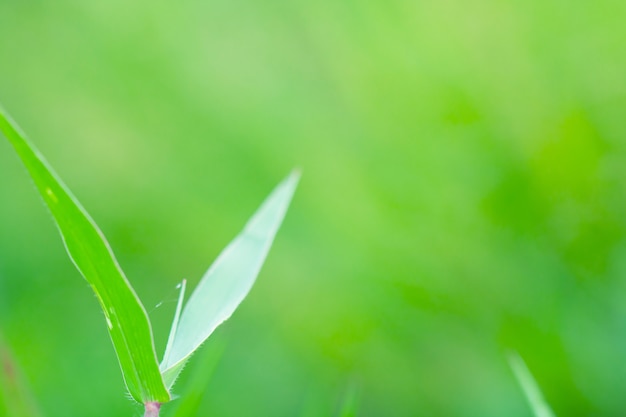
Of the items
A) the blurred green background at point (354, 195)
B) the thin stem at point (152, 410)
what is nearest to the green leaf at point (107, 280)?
the thin stem at point (152, 410)

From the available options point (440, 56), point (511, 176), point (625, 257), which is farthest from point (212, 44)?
point (625, 257)

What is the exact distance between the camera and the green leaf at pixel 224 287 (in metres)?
0.18

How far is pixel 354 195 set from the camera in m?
1.00

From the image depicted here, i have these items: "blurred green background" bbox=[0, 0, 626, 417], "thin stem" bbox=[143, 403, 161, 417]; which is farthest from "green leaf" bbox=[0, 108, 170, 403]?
"blurred green background" bbox=[0, 0, 626, 417]

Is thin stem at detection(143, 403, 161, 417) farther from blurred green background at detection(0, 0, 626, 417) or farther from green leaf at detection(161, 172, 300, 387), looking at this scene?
blurred green background at detection(0, 0, 626, 417)

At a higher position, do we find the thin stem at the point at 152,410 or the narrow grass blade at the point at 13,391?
the thin stem at the point at 152,410

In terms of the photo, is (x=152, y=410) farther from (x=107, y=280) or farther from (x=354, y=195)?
(x=354, y=195)

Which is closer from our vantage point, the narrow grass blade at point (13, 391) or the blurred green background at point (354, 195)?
the narrow grass blade at point (13, 391)

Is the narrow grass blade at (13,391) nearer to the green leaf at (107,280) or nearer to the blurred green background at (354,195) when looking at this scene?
the green leaf at (107,280)

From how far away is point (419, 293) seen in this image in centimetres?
94

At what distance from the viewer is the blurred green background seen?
2.92 ft

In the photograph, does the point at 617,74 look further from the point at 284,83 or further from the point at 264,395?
the point at 264,395

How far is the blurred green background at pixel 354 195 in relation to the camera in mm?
889

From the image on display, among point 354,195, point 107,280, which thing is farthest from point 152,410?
point 354,195
